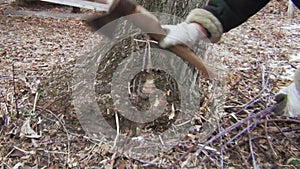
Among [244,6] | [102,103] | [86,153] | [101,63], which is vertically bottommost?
[86,153]

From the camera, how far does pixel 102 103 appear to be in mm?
1379

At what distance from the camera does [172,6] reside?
1.42 meters

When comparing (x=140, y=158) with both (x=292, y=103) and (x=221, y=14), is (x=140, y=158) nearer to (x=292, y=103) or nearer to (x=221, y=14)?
(x=221, y=14)

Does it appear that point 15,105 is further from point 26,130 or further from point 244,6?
point 244,6

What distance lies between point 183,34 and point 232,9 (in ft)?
0.84

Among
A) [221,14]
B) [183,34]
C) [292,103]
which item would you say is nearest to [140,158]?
[183,34]

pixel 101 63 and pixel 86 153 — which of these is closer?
pixel 86 153

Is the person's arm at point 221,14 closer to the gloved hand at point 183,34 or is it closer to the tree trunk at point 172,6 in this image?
the gloved hand at point 183,34

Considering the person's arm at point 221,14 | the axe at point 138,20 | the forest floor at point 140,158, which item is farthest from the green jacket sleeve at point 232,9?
the forest floor at point 140,158

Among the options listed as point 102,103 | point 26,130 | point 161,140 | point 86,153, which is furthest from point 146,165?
point 26,130

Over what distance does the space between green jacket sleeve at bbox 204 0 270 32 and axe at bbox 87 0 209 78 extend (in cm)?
19

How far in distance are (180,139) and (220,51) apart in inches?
60.2

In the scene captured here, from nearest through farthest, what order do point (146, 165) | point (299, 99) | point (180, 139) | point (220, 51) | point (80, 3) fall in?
point (146, 165) → point (180, 139) → point (299, 99) → point (220, 51) → point (80, 3)

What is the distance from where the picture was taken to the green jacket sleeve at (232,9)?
1.19m
